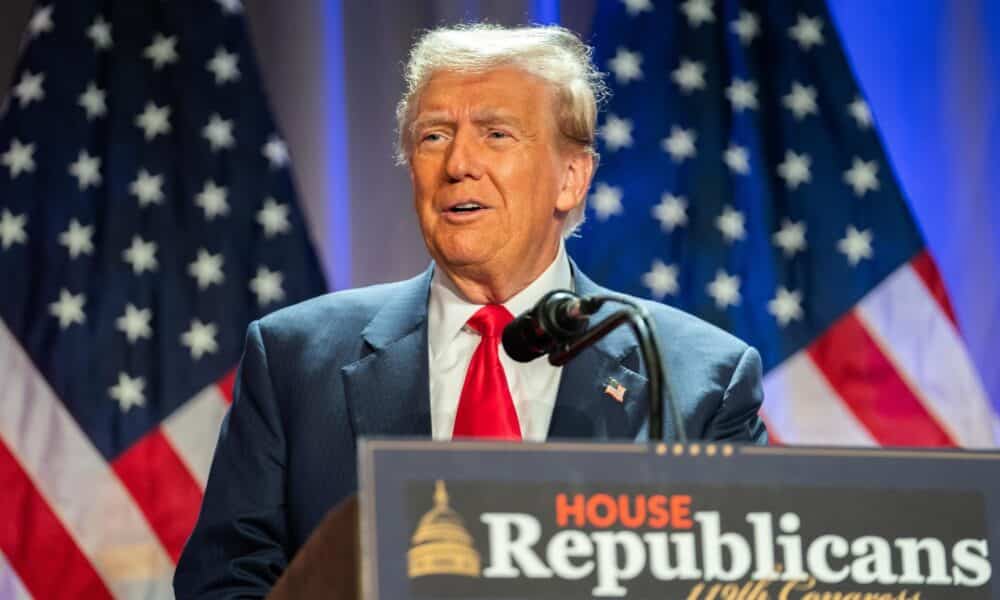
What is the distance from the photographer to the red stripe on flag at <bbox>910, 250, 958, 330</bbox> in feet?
12.0

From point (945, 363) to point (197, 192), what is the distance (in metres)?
1.91

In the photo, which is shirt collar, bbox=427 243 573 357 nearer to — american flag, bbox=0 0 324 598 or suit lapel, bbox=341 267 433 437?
suit lapel, bbox=341 267 433 437

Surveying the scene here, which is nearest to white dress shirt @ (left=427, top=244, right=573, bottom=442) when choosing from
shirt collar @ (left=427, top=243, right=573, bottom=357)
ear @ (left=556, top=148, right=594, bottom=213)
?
shirt collar @ (left=427, top=243, right=573, bottom=357)

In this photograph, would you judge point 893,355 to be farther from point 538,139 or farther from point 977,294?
Answer: point 538,139

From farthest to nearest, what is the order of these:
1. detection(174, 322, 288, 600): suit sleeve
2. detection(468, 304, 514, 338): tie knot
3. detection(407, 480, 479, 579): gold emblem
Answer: detection(468, 304, 514, 338): tie knot, detection(174, 322, 288, 600): suit sleeve, detection(407, 480, 479, 579): gold emblem

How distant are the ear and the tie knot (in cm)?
27

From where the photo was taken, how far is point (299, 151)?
3549 millimetres

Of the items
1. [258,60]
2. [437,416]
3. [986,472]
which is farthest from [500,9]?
[986,472]

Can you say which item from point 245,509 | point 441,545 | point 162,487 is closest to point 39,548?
point 162,487

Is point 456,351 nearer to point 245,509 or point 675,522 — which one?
point 245,509

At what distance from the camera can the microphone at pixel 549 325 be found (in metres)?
1.52

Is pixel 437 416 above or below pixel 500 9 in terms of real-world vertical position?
below

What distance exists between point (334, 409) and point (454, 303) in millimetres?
294

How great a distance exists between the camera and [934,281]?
3.68 metres
